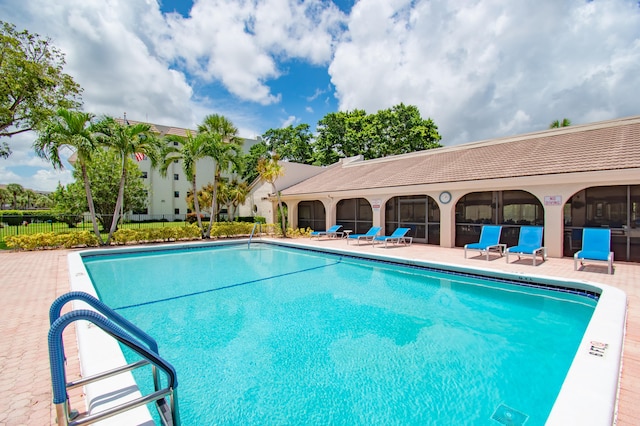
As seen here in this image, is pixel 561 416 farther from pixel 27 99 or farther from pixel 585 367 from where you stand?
pixel 27 99

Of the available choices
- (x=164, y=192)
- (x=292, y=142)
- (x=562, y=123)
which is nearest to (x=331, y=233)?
(x=292, y=142)

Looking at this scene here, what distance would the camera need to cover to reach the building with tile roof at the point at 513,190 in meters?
10.8

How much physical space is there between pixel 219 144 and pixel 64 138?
7.72m

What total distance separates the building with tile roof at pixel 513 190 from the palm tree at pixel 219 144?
548cm

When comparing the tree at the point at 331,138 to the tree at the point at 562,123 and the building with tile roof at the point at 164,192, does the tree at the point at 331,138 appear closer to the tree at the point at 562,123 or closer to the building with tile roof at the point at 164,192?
the building with tile roof at the point at 164,192

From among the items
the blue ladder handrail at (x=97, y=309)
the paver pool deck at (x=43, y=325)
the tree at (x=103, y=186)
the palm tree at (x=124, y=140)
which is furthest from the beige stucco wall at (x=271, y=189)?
the blue ladder handrail at (x=97, y=309)

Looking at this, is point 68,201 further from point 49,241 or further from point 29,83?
point 49,241

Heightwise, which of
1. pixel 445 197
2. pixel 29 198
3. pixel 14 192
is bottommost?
pixel 445 197

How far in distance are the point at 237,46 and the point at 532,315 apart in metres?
15.8

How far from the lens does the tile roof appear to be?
37.5 ft

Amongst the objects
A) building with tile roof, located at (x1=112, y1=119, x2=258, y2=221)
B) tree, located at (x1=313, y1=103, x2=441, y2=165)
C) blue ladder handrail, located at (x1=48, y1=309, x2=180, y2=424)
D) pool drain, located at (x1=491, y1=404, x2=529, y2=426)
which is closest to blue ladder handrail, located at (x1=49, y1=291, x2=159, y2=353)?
blue ladder handrail, located at (x1=48, y1=309, x2=180, y2=424)

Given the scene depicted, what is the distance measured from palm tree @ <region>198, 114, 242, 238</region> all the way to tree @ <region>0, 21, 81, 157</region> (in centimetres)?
883

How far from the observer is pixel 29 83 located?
18.4 metres

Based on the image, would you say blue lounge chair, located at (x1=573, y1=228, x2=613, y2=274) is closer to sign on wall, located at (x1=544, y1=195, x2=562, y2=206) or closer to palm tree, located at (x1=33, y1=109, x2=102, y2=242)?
sign on wall, located at (x1=544, y1=195, x2=562, y2=206)
